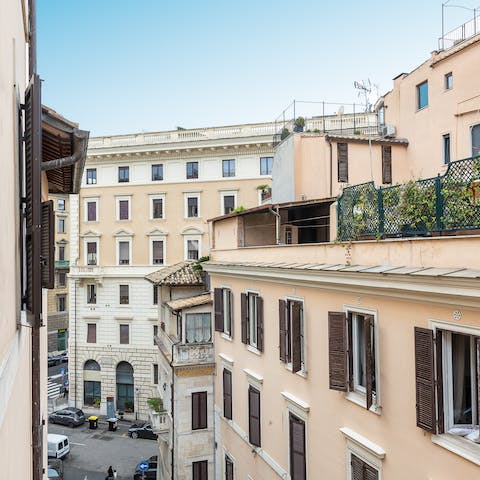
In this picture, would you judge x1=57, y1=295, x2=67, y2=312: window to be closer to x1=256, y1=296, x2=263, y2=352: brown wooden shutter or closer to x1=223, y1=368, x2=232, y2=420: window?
x1=223, y1=368, x2=232, y2=420: window

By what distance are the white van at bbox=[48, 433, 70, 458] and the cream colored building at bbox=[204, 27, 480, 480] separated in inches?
615

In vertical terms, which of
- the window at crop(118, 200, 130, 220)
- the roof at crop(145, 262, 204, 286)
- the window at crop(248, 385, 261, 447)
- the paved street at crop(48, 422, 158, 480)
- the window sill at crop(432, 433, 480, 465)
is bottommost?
the paved street at crop(48, 422, 158, 480)

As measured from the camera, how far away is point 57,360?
180 feet

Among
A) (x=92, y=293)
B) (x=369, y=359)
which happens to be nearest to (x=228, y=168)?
(x=92, y=293)

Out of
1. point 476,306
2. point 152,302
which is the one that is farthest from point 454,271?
point 152,302

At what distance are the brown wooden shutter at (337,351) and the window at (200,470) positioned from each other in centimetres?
1128

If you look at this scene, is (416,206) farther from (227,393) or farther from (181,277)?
(181,277)

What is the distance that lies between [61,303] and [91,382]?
19.0 meters

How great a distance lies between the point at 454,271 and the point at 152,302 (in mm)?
33275

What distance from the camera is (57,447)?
3034cm

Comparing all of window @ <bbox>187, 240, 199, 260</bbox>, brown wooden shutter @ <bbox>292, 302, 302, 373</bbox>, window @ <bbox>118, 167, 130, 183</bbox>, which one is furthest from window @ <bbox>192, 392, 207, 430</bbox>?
window @ <bbox>118, 167, 130, 183</bbox>

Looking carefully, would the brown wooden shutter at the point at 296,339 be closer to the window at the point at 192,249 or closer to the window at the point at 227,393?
the window at the point at 227,393

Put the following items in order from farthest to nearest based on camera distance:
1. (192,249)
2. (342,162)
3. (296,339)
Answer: (192,249), (342,162), (296,339)

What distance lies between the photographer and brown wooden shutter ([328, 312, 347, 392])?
10398mm
